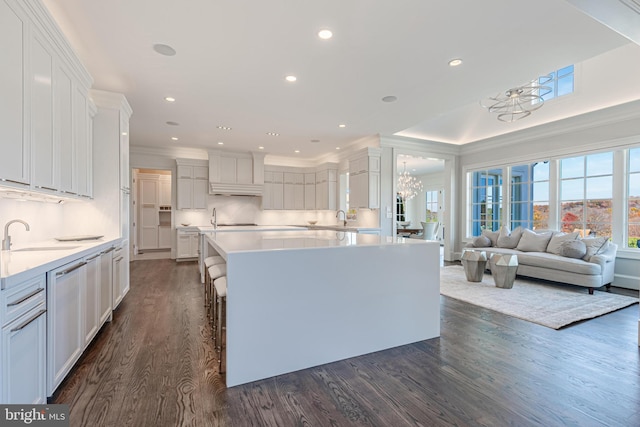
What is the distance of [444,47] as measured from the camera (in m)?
2.81

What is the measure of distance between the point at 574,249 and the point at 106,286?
632 centimetres

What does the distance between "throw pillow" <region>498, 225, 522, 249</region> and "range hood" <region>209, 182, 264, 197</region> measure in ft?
18.4

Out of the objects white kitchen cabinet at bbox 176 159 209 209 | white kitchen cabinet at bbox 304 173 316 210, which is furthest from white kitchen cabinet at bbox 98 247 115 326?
white kitchen cabinet at bbox 304 173 316 210

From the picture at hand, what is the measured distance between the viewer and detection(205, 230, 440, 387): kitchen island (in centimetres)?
197

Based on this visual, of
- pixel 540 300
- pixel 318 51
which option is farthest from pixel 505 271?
pixel 318 51

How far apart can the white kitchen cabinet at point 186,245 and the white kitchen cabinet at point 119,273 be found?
3.04 metres

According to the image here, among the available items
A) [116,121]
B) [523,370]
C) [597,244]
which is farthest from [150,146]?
[597,244]

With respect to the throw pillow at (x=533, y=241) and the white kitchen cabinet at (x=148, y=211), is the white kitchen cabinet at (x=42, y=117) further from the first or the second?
the throw pillow at (x=533, y=241)

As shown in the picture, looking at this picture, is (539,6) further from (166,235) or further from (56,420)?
(166,235)

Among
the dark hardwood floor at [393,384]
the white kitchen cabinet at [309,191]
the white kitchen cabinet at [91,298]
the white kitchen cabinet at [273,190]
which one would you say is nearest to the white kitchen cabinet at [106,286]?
the white kitchen cabinet at [91,298]

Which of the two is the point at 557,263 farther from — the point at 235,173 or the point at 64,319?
the point at 235,173

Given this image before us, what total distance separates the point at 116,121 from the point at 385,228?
5.08 meters

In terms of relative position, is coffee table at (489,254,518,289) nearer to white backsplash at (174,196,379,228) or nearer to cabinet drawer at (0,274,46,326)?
white backsplash at (174,196,379,228)

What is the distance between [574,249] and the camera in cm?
451
